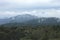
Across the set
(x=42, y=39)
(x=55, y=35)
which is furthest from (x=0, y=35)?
(x=55, y=35)

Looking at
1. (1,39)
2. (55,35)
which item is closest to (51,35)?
(55,35)

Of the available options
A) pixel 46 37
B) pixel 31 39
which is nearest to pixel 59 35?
pixel 46 37

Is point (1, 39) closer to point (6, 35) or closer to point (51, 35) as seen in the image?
point (6, 35)

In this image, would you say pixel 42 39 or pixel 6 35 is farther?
pixel 6 35

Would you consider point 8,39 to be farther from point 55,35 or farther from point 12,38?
point 55,35

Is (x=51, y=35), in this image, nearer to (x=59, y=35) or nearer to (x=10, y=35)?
(x=59, y=35)

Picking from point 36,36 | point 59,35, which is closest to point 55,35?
point 59,35

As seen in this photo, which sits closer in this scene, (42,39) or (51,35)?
(42,39)

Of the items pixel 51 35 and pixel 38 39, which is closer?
pixel 38 39
